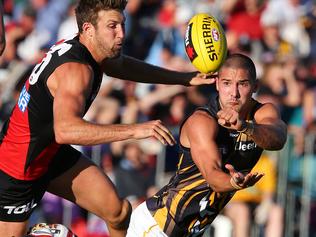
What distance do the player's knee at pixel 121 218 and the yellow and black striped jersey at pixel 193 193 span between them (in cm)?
65

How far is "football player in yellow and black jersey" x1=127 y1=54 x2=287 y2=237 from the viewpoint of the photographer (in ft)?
23.5

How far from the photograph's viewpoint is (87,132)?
22.3 feet

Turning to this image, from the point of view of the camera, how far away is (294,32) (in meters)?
14.5

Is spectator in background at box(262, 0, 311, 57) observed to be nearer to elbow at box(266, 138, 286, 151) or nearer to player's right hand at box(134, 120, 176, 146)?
elbow at box(266, 138, 286, 151)

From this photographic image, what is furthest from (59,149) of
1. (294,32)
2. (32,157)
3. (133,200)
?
(294,32)

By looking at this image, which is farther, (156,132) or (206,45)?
(206,45)

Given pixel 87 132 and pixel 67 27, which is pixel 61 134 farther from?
pixel 67 27

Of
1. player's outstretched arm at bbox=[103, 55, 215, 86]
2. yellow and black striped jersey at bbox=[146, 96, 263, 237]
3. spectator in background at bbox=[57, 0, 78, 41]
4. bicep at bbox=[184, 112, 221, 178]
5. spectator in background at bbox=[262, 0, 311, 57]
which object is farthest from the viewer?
spectator in background at bbox=[262, 0, 311, 57]

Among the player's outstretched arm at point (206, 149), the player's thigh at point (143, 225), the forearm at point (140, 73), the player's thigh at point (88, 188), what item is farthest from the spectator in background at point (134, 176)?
the player's outstretched arm at point (206, 149)

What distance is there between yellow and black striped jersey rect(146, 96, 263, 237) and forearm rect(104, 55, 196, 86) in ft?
3.71

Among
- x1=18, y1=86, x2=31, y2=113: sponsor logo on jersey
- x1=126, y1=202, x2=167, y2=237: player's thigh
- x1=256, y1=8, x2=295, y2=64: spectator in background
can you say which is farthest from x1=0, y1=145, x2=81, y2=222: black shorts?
x1=256, y1=8, x2=295, y2=64: spectator in background

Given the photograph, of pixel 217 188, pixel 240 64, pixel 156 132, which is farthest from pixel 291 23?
pixel 156 132

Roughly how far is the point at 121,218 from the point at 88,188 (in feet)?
1.30

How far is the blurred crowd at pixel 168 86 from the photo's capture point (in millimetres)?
11656
